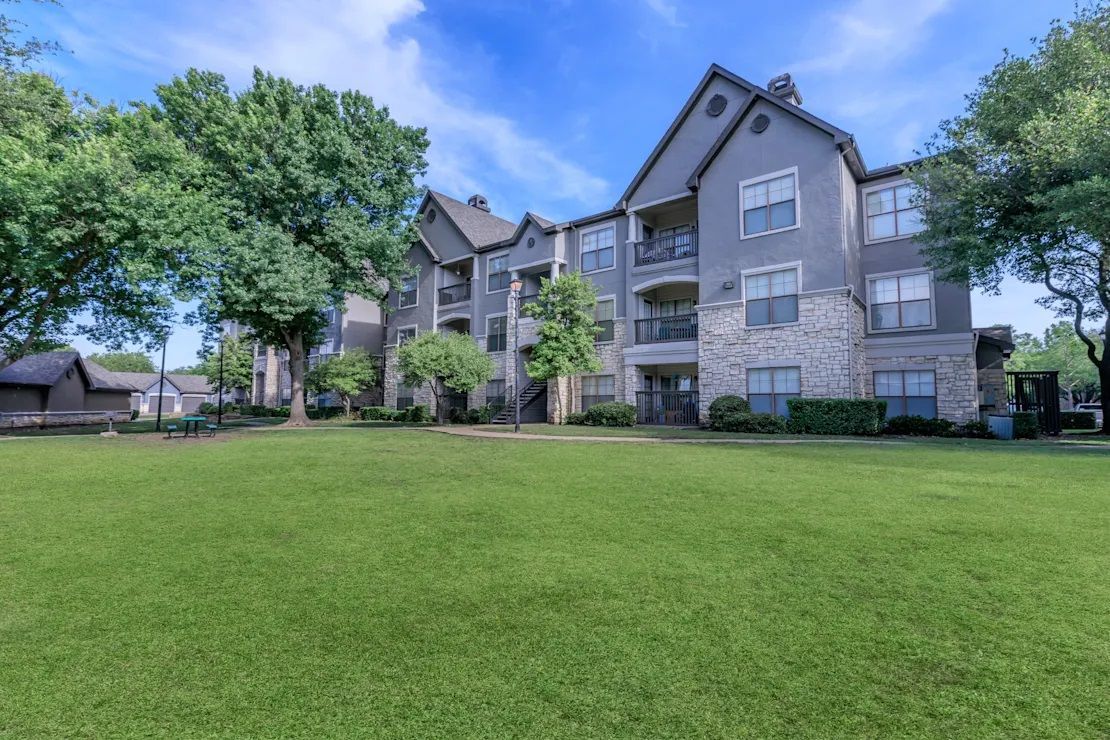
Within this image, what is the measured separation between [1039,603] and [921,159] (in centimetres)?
1825

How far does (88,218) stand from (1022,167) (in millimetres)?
27353

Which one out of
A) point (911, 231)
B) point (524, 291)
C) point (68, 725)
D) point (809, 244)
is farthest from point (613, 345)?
point (68, 725)

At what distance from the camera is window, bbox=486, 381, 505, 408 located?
27.4 meters

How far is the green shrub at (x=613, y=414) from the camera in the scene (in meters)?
20.9

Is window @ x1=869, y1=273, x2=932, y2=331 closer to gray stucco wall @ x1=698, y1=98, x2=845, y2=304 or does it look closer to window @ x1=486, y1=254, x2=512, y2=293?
gray stucco wall @ x1=698, y1=98, x2=845, y2=304

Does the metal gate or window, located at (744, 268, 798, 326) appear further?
window, located at (744, 268, 798, 326)

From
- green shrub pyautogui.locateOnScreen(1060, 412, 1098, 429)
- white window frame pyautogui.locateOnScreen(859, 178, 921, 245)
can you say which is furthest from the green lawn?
green shrub pyautogui.locateOnScreen(1060, 412, 1098, 429)

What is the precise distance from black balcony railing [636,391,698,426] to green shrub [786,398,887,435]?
16.2 feet

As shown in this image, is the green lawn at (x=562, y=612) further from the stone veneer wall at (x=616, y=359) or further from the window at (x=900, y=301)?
the stone veneer wall at (x=616, y=359)

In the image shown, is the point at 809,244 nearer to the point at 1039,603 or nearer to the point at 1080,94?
the point at 1080,94

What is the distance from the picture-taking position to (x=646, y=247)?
23172 millimetres

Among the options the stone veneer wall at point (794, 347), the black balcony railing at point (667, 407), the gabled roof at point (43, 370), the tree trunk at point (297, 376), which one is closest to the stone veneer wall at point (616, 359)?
the black balcony railing at point (667, 407)

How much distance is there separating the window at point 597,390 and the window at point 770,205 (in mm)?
8611

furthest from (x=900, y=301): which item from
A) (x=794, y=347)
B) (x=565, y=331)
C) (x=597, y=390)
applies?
(x=597, y=390)
